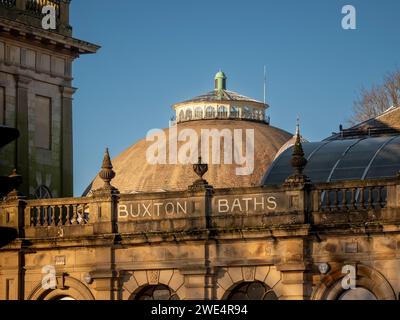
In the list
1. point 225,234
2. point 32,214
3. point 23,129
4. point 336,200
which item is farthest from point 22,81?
point 336,200

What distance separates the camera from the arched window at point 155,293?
4609 cm

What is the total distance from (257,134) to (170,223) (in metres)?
60.2

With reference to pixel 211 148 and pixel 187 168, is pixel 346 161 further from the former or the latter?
pixel 187 168

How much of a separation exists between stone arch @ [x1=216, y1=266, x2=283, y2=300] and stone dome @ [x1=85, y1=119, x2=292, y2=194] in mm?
50210

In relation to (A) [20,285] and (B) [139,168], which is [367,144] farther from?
(B) [139,168]

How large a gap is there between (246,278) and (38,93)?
13.1 m

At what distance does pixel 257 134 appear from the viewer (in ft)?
348

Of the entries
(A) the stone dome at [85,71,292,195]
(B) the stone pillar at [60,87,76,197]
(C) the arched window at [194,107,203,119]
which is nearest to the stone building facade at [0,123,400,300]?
(B) the stone pillar at [60,87,76,197]

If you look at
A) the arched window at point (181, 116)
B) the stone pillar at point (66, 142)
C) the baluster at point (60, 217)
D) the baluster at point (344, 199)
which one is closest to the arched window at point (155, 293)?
the baluster at point (60, 217)

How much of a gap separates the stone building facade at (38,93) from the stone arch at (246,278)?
407 inches

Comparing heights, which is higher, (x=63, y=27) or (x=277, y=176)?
(x=63, y=27)

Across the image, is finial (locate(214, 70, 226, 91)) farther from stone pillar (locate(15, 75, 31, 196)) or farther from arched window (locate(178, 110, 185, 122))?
stone pillar (locate(15, 75, 31, 196))

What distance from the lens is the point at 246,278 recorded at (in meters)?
44.8

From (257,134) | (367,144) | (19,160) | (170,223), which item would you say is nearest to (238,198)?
(170,223)
